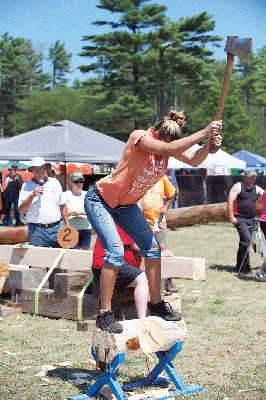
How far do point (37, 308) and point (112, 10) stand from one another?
44.4 m

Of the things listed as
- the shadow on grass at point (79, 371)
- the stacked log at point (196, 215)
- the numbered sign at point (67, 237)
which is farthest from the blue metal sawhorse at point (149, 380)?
the stacked log at point (196, 215)

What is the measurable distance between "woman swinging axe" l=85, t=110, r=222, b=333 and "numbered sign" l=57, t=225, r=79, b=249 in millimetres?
3781

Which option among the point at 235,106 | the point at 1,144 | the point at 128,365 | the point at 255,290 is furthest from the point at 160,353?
the point at 235,106

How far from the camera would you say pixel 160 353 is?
5.48 m

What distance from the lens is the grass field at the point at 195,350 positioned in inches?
217

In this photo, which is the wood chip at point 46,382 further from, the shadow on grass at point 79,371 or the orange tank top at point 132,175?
the orange tank top at point 132,175

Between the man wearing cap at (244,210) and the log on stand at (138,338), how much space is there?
24.4ft

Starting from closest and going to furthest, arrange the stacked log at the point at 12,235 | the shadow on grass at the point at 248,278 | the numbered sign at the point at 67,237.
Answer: the numbered sign at the point at 67,237
the shadow on grass at the point at 248,278
the stacked log at the point at 12,235

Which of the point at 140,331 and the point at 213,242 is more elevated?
the point at 140,331

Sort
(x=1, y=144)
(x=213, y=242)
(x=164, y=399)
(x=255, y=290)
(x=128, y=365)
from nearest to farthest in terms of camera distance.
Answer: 1. (x=164, y=399)
2. (x=128, y=365)
3. (x=255, y=290)
4. (x=1, y=144)
5. (x=213, y=242)

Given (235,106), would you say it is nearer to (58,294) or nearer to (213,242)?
(213,242)

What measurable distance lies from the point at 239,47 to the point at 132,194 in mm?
1468

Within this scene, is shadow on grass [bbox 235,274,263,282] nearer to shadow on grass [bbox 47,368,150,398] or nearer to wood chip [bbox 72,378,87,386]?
shadow on grass [bbox 47,368,150,398]

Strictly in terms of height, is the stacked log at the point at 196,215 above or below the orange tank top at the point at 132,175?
below
